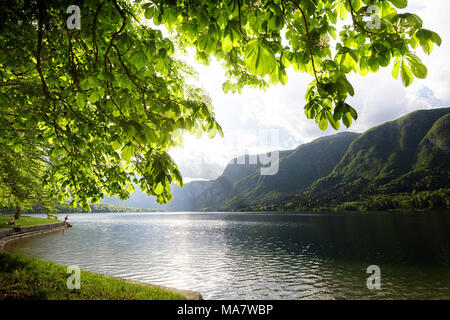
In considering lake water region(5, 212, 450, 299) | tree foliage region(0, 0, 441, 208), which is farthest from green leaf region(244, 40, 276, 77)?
lake water region(5, 212, 450, 299)

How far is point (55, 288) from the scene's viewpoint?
403 inches

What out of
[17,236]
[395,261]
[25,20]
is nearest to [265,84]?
[25,20]

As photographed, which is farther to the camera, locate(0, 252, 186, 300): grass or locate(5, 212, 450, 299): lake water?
locate(5, 212, 450, 299): lake water

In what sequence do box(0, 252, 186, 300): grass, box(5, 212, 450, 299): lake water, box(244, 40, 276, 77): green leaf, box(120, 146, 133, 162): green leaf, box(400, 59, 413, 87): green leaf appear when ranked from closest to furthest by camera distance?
box(244, 40, 276, 77): green leaf < box(400, 59, 413, 87): green leaf < box(120, 146, 133, 162): green leaf < box(0, 252, 186, 300): grass < box(5, 212, 450, 299): lake water

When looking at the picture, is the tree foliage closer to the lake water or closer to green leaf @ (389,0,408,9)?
green leaf @ (389,0,408,9)

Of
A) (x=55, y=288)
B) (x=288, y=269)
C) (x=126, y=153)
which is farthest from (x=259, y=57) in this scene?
(x=288, y=269)

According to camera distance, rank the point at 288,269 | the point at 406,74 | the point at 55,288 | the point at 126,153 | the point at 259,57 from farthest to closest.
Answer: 1. the point at 288,269
2. the point at 55,288
3. the point at 126,153
4. the point at 406,74
5. the point at 259,57

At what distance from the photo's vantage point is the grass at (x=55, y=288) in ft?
30.9

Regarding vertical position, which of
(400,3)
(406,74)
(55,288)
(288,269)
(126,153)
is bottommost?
(288,269)

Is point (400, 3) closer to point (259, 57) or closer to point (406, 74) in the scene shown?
point (406, 74)

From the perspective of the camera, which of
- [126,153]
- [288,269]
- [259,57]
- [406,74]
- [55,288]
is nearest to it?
[259,57]

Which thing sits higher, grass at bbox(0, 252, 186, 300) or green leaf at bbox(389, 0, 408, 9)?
green leaf at bbox(389, 0, 408, 9)

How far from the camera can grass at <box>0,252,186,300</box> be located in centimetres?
941

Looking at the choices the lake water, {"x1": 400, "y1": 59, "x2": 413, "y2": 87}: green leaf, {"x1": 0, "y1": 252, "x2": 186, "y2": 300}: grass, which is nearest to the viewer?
{"x1": 400, "y1": 59, "x2": 413, "y2": 87}: green leaf
